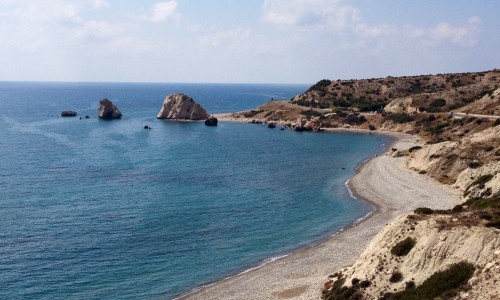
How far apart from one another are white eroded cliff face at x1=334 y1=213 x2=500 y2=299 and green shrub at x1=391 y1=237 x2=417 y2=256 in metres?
0.32

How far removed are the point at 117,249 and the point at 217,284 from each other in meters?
12.9

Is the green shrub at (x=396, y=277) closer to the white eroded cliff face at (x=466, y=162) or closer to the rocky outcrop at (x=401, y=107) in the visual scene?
the white eroded cliff face at (x=466, y=162)

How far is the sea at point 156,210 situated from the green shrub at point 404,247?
55.3 ft

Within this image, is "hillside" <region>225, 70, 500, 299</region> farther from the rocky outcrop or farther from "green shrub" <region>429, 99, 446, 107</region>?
the rocky outcrop

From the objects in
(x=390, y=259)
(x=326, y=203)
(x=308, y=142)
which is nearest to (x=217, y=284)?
(x=390, y=259)

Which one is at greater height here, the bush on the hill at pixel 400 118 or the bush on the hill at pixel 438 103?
the bush on the hill at pixel 438 103

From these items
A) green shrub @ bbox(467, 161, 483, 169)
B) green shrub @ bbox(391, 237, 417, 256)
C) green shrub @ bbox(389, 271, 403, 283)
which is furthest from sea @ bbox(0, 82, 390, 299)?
green shrub @ bbox(467, 161, 483, 169)

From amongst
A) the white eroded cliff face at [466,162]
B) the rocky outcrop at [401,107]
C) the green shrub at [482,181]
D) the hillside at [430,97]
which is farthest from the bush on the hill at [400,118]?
the green shrub at [482,181]

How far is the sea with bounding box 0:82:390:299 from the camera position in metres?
48.3

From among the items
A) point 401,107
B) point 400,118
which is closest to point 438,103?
point 401,107

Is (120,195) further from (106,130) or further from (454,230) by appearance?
(106,130)

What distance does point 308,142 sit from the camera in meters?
141

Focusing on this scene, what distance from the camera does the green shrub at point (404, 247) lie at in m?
38.9

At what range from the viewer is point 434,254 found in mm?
36875
